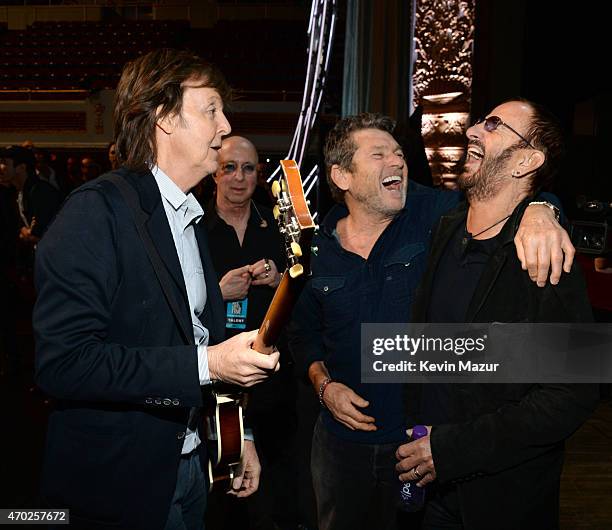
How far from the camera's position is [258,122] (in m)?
11.8

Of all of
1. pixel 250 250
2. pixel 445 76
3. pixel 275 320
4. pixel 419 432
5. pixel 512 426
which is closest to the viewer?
pixel 275 320

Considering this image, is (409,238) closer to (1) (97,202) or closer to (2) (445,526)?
(2) (445,526)

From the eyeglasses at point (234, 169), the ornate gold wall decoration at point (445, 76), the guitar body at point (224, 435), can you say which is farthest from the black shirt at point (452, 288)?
the ornate gold wall decoration at point (445, 76)

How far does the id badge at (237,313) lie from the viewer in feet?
9.35

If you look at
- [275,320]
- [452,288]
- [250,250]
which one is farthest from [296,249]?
[250,250]

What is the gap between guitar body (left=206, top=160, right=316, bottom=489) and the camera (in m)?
1.20

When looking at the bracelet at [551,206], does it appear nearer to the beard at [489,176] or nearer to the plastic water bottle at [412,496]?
the beard at [489,176]

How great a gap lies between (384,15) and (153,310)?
4.87 meters

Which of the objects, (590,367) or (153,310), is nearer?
(153,310)

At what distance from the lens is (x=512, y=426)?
1.51m

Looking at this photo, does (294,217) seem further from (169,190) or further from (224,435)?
(224,435)

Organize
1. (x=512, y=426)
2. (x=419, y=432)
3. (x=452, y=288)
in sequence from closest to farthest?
(x=512, y=426) → (x=419, y=432) → (x=452, y=288)

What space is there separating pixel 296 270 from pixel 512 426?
0.69 meters

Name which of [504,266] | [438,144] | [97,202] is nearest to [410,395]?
[504,266]
